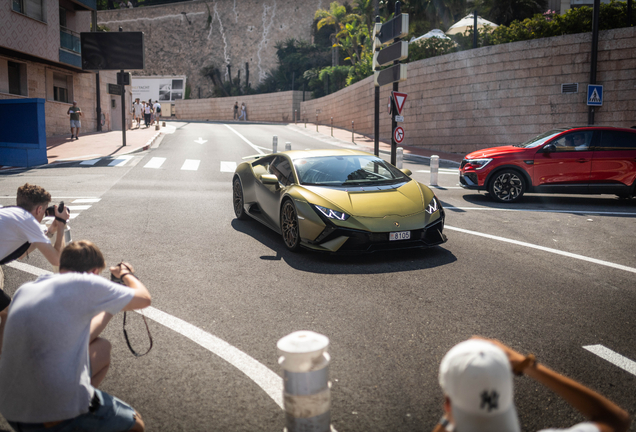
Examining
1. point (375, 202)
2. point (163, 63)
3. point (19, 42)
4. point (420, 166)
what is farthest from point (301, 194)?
point (163, 63)

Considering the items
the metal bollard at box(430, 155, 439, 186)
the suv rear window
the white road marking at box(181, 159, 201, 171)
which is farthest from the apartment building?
the suv rear window

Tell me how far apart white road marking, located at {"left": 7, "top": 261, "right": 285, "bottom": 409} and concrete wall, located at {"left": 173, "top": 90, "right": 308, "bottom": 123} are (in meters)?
55.9

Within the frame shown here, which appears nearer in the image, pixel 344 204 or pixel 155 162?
pixel 344 204

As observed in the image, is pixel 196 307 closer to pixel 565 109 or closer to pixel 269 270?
pixel 269 270

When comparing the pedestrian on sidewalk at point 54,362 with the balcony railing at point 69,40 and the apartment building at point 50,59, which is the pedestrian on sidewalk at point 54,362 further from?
the balcony railing at point 69,40

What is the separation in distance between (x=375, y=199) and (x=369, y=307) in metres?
2.27

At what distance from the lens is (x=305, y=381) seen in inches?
104

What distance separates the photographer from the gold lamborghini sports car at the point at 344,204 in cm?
671

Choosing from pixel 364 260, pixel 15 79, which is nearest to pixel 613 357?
pixel 364 260

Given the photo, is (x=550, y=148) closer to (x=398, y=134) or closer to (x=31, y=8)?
(x=398, y=134)

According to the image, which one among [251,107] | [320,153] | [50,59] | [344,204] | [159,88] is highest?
[159,88]

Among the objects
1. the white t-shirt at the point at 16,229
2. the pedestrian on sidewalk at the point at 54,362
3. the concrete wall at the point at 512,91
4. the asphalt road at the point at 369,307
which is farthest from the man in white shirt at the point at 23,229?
the concrete wall at the point at 512,91

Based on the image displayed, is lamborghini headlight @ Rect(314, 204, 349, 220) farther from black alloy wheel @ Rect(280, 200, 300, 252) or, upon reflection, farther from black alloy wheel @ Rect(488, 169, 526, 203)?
black alloy wheel @ Rect(488, 169, 526, 203)

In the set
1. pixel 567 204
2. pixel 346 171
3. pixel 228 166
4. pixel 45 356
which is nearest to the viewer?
pixel 45 356
